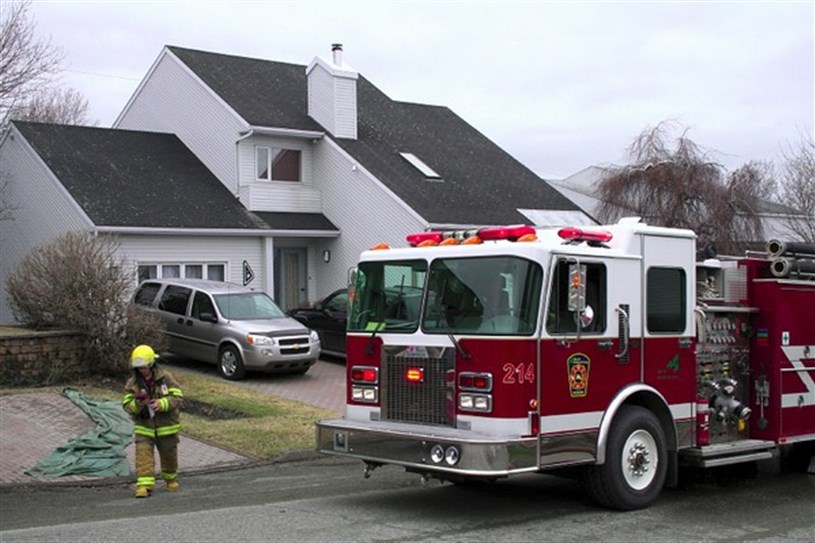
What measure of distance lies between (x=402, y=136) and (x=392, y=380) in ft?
69.9

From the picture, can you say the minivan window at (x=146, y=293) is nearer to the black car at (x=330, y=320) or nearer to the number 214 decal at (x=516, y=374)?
the black car at (x=330, y=320)

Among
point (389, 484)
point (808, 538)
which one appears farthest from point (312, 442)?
point (808, 538)

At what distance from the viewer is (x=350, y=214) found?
87.2ft

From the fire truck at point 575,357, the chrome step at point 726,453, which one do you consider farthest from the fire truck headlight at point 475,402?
the chrome step at point 726,453

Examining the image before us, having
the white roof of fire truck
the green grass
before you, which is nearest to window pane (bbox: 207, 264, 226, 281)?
the green grass

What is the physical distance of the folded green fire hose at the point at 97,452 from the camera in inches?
458

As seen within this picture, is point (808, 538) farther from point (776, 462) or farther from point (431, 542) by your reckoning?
point (776, 462)

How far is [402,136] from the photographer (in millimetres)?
30078

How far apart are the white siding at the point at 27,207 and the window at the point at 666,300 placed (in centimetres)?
1545

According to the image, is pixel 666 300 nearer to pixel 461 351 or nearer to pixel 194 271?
pixel 461 351

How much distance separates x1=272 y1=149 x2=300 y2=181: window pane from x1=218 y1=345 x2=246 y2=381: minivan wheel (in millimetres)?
8776

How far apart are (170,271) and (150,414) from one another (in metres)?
13.5

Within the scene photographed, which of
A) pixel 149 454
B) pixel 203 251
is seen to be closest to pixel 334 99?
pixel 203 251

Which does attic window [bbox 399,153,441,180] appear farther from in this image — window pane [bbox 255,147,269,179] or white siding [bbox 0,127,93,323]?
white siding [bbox 0,127,93,323]
